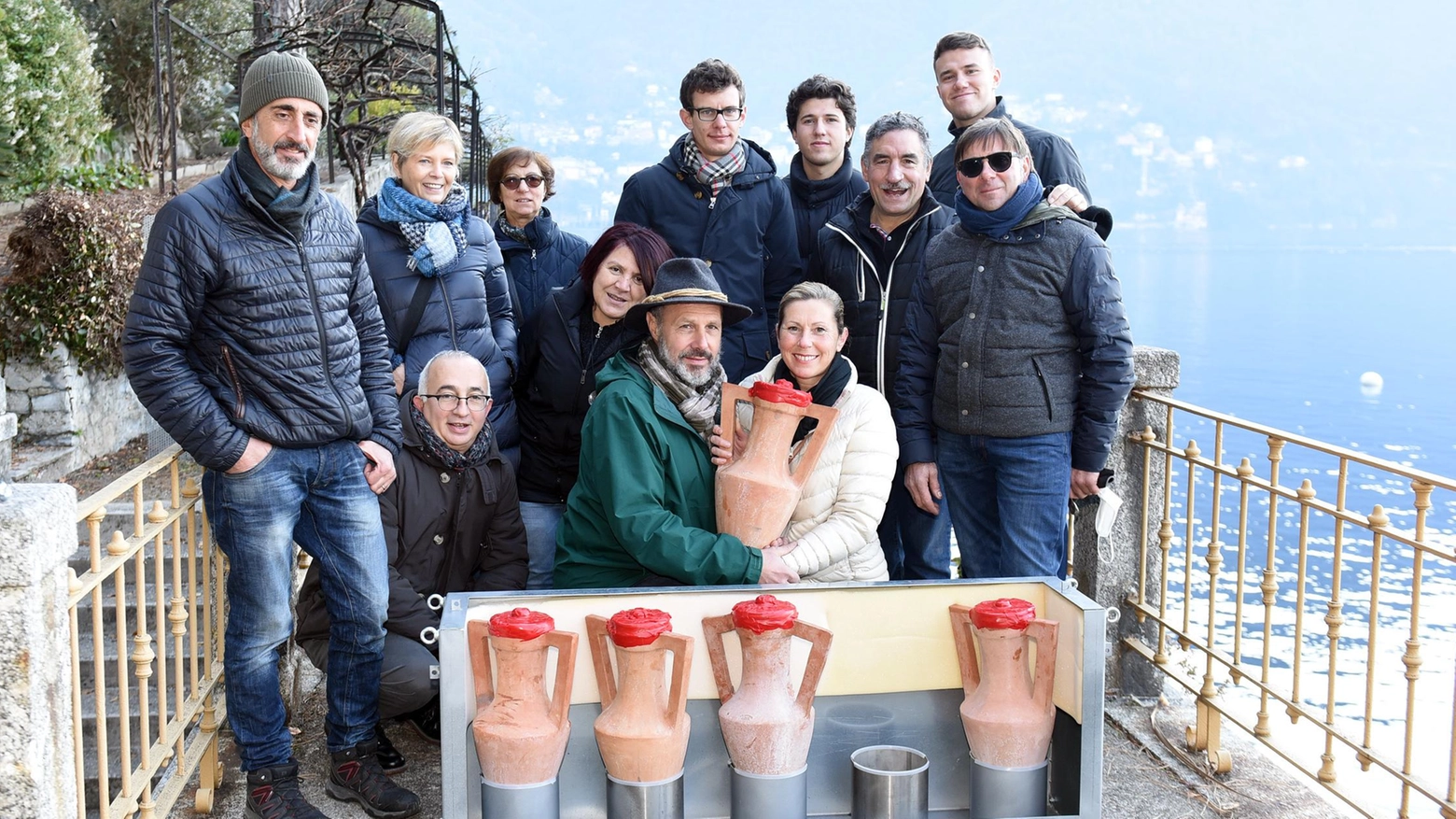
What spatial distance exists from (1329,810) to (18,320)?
860 cm

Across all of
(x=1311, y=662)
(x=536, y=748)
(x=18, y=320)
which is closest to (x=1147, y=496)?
(x=536, y=748)

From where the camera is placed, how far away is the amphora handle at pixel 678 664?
225 cm

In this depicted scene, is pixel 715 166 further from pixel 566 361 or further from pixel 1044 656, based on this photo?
pixel 1044 656

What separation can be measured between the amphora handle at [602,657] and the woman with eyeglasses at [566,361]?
4.62 ft

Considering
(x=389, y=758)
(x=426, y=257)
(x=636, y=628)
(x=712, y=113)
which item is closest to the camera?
(x=636, y=628)

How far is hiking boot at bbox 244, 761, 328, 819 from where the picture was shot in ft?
10.3

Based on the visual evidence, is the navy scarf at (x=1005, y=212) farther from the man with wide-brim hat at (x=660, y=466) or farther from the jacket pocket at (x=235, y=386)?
the jacket pocket at (x=235, y=386)

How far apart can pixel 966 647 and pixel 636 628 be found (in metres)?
0.75

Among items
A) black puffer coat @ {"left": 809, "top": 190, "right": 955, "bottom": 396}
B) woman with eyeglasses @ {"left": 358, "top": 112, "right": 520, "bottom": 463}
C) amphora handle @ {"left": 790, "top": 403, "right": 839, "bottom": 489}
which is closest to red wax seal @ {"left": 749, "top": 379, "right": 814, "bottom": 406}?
amphora handle @ {"left": 790, "top": 403, "right": 839, "bottom": 489}

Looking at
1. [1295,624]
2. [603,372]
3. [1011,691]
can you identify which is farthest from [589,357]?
[1295,624]

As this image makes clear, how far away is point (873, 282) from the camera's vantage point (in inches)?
156

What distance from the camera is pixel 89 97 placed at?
1109cm

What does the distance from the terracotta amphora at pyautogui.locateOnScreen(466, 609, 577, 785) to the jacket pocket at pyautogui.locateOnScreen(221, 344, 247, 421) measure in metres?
1.03

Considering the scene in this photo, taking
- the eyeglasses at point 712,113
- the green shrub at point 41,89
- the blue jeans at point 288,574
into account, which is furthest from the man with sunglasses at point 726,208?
the green shrub at point 41,89
